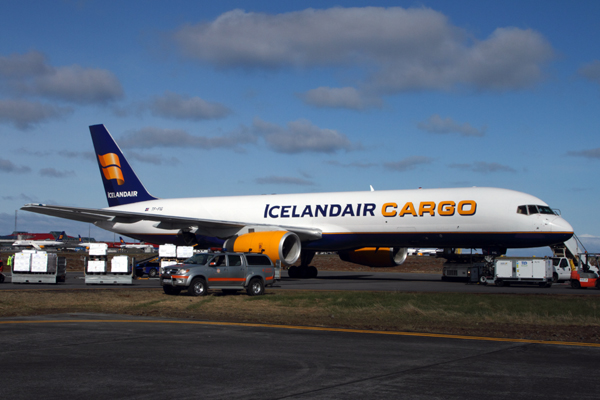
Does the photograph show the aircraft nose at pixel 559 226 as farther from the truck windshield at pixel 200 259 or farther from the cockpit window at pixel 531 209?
the truck windshield at pixel 200 259

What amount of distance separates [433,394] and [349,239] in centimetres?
2788

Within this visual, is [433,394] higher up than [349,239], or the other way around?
[349,239]

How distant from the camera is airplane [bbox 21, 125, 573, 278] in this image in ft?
102

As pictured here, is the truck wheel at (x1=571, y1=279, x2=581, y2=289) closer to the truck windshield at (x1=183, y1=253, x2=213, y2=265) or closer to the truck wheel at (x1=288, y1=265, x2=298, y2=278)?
the truck wheel at (x1=288, y1=265, x2=298, y2=278)

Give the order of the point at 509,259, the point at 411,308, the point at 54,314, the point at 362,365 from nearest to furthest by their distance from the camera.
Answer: the point at 362,365 < the point at 54,314 < the point at 411,308 < the point at 509,259

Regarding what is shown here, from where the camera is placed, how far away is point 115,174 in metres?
44.8

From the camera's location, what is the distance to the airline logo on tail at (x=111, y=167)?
44375 millimetres

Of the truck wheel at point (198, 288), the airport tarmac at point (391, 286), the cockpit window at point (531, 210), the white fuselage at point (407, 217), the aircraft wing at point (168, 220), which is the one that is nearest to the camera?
the truck wheel at point (198, 288)

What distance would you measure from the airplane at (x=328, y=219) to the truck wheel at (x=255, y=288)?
25.7ft

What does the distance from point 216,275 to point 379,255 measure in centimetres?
1918

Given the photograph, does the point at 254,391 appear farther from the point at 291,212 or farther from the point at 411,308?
the point at 291,212

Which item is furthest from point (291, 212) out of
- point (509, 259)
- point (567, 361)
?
point (567, 361)

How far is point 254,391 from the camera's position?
304 inches

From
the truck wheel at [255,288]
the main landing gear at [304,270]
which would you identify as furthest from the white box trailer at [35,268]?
the main landing gear at [304,270]
